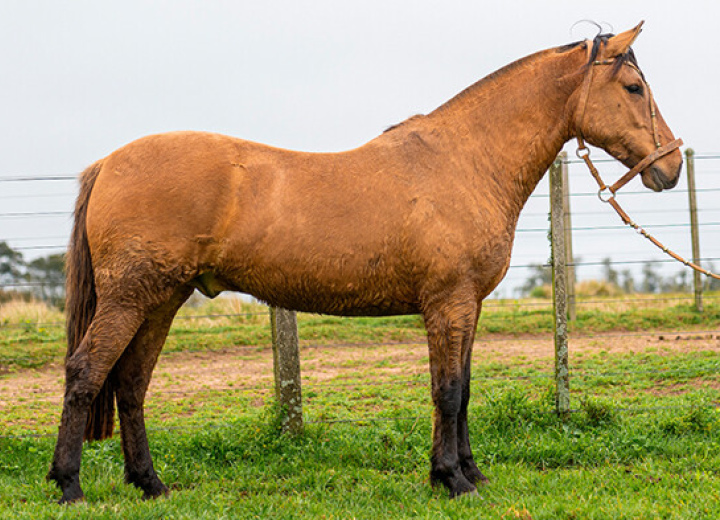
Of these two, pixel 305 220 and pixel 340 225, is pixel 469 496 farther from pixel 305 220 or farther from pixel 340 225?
pixel 305 220

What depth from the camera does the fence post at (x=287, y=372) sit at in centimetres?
552

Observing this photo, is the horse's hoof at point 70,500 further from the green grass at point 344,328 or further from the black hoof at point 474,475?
the green grass at point 344,328

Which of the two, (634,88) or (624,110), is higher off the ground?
(634,88)

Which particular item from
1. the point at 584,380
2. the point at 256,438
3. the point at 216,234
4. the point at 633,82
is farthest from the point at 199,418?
the point at 633,82

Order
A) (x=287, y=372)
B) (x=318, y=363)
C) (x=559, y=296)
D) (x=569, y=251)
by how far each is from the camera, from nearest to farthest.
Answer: (x=287, y=372) → (x=559, y=296) → (x=318, y=363) → (x=569, y=251)

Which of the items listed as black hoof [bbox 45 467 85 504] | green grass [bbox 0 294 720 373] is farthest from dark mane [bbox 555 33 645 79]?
green grass [bbox 0 294 720 373]

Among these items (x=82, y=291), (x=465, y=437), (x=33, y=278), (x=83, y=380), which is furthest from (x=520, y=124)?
(x=33, y=278)

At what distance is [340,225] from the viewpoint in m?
4.11

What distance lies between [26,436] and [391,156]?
4.00 m

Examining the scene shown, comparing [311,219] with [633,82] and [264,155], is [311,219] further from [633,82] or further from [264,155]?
[633,82]

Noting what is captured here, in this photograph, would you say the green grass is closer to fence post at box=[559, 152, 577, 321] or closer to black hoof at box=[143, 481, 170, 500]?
fence post at box=[559, 152, 577, 321]

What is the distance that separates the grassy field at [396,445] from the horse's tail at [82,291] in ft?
1.40

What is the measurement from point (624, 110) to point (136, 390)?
374 cm

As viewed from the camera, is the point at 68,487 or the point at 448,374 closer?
the point at 68,487
